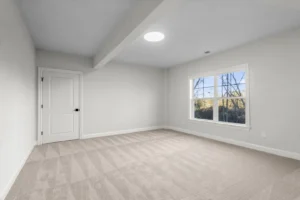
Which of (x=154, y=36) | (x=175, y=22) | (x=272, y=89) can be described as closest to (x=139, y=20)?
(x=175, y=22)

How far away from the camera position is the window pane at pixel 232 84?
3838 millimetres

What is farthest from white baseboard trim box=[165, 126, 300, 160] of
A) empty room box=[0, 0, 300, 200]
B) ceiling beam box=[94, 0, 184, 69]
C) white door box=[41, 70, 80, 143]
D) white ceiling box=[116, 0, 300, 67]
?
white door box=[41, 70, 80, 143]

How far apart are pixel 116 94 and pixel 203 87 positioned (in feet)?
9.27

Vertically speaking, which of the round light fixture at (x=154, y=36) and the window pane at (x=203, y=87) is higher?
the round light fixture at (x=154, y=36)

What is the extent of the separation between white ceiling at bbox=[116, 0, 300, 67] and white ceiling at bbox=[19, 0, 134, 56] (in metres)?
0.76

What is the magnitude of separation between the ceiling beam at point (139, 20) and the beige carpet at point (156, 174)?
2093 mm

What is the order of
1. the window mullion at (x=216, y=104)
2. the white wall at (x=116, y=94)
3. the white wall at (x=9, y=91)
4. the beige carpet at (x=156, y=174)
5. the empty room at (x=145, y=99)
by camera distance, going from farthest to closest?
the white wall at (x=116, y=94) → the window mullion at (x=216, y=104) → the empty room at (x=145, y=99) → the beige carpet at (x=156, y=174) → the white wall at (x=9, y=91)

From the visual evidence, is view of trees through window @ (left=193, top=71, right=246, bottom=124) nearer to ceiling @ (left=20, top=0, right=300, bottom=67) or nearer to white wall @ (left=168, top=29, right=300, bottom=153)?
white wall @ (left=168, top=29, right=300, bottom=153)

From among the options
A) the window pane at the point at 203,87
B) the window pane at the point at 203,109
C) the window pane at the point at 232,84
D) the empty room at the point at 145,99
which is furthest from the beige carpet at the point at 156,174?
the window pane at the point at 203,87

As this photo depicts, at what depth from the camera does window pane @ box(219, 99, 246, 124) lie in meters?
3.85

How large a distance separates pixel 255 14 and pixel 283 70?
4.66ft

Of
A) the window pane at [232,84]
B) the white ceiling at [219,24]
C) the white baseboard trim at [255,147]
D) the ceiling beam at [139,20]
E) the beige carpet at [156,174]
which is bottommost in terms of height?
the beige carpet at [156,174]

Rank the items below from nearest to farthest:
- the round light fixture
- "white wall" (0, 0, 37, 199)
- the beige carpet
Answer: "white wall" (0, 0, 37, 199)
the beige carpet
the round light fixture

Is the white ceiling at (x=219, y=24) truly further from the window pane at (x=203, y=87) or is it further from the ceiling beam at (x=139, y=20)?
the window pane at (x=203, y=87)
